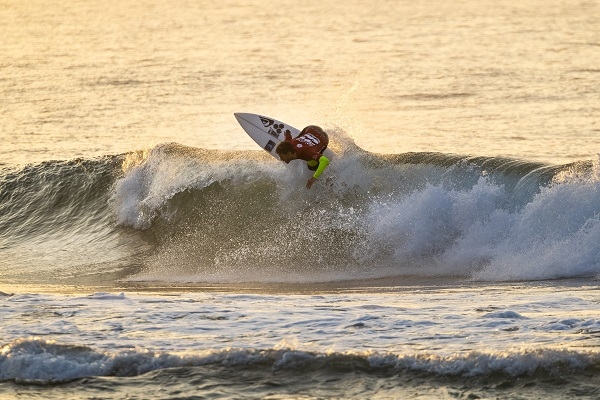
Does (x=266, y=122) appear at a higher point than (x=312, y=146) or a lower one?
higher

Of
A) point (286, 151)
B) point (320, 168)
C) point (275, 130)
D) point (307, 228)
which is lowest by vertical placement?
point (307, 228)

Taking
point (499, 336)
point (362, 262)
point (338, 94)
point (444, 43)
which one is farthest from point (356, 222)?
point (444, 43)

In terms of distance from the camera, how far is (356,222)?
1639cm

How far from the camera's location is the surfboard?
1786 centimetres

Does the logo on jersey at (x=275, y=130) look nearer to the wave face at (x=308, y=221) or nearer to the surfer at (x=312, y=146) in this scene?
the wave face at (x=308, y=221)

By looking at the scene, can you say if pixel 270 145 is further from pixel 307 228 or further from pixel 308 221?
pixel 307 228

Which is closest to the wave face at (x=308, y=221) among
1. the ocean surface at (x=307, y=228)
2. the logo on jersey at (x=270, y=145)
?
the ocean surface at (x=307, y=228)

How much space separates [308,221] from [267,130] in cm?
202

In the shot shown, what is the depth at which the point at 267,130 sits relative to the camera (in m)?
18.0

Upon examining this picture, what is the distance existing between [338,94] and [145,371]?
20.1 metres

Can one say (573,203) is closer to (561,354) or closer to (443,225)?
(443,225)

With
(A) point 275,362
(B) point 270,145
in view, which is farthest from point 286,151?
(A) point 275,362

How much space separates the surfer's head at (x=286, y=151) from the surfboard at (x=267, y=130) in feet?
1.62

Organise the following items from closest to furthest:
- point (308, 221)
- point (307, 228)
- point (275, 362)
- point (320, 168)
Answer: point (275, 362), point (320, 168), point (307, 228), point (308, 221)
